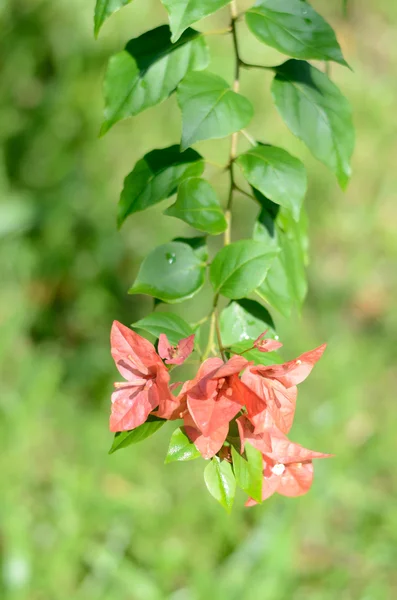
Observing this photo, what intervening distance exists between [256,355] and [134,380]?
0.34 ft

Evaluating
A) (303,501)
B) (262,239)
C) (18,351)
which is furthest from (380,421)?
(262,239)

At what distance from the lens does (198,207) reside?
2.08ft

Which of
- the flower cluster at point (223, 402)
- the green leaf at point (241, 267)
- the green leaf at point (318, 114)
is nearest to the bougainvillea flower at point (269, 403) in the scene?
the flower cluster at point (223, 402)

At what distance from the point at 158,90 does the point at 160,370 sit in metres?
0.27

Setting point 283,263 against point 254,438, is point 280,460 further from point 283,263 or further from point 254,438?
point 283,263

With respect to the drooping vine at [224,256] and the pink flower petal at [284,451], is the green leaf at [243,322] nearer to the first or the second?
the drooping vine at [224,256]

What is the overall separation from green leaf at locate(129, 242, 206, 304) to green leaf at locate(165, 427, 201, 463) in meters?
0.14

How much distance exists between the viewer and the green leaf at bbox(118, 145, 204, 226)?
66 cm

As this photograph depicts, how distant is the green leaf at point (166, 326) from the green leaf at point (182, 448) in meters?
0.08

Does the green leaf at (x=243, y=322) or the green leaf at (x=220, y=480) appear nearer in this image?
the green leaf at (x=220, y=480)

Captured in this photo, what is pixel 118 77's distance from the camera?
66 centimetres

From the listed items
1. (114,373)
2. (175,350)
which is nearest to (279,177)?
(175,350)

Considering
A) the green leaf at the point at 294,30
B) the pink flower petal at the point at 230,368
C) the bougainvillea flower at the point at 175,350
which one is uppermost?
the green leaf at the point at 294,30

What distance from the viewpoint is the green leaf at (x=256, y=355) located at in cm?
58
